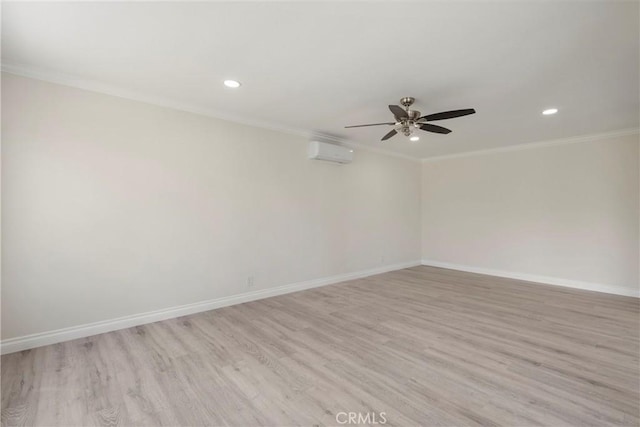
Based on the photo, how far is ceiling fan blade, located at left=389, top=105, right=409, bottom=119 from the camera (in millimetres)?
2663

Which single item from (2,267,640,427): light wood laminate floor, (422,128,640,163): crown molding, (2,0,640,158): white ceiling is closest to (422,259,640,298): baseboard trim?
(2,267,640,427): light wood laminate floor

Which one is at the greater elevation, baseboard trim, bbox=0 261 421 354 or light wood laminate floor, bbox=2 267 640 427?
baseboard trim, bbox=0 261 421 354

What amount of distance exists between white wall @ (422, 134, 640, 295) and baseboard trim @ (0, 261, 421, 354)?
3.29 metres

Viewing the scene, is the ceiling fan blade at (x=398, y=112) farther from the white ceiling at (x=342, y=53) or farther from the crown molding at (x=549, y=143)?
the crown molding at (x=549, y=143)

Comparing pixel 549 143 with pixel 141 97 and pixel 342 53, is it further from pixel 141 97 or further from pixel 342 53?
pixel 141 97

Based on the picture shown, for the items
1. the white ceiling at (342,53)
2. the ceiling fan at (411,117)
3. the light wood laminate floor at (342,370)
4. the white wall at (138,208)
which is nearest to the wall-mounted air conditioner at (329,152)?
the white wall at (138,208)

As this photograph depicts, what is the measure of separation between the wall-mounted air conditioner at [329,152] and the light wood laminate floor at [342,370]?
7.68 ft

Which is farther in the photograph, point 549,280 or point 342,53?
point 549,280

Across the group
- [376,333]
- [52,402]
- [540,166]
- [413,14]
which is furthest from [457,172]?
[52,402]

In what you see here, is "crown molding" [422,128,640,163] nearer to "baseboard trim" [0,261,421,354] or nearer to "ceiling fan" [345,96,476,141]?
"ceiling fan" [345,96,476,141]

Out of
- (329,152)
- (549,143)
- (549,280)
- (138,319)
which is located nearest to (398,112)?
(329,152)

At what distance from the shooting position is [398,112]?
2732mm

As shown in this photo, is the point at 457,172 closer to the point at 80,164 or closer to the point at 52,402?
the point at 80,164

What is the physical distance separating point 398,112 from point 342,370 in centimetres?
238
